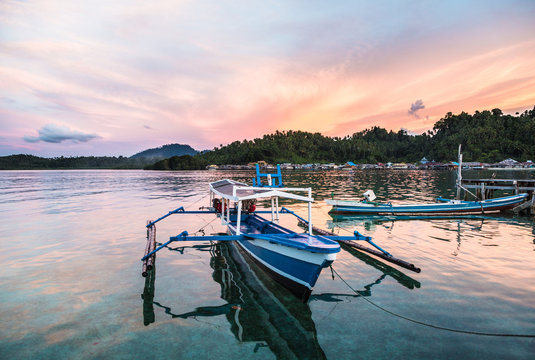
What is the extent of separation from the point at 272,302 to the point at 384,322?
3910mm

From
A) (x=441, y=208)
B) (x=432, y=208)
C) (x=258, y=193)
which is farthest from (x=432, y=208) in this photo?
(x=258, y=193)

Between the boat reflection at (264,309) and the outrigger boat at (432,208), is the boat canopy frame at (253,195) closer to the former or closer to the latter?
the boat reflection at (264,309)

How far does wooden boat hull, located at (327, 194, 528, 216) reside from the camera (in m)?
26.3

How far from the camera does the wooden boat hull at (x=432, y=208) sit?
86.3 feet

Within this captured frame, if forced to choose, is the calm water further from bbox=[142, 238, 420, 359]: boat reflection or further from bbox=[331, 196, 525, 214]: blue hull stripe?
bbox=[331, 196, 525, 214]: blue hull stripe

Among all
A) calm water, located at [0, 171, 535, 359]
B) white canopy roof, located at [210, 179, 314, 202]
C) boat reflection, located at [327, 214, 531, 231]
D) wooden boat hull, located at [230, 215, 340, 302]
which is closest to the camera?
calm water, located at [0, 171, 535, 359]

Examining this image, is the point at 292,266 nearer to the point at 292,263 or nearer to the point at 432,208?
the point at 292,263

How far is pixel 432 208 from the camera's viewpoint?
2627 centimetres

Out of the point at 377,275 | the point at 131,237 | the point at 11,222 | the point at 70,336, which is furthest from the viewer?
the point at 11,222

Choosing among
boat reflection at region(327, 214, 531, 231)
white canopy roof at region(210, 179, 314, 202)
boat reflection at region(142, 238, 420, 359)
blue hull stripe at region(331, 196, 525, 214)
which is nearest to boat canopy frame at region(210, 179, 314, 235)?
white canopy roof at region(210, 179, 314, 202)

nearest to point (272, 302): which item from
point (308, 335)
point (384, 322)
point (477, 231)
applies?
point (308, 335)

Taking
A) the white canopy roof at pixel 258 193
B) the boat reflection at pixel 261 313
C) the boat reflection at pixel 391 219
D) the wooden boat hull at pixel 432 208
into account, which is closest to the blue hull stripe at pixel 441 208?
the wooden boat hull at pixel 432 208

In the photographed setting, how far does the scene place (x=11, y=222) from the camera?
24891mm

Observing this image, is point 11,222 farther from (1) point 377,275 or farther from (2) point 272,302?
(1) point 377,275
